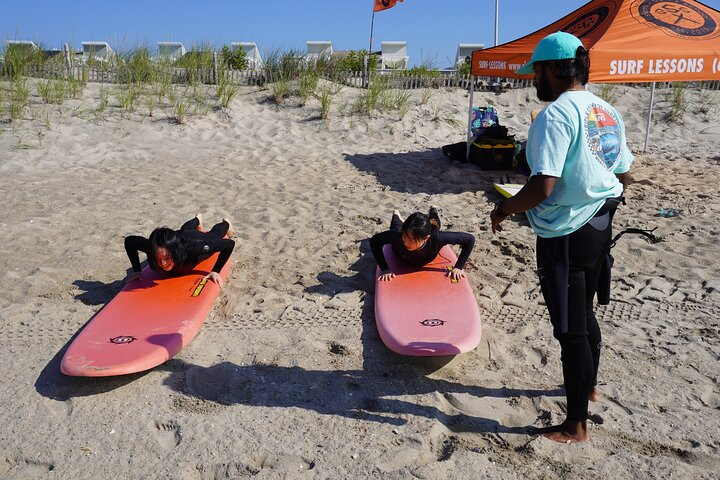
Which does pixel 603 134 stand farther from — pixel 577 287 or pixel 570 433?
pixel 570 433

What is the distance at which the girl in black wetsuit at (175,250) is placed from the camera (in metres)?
4.20

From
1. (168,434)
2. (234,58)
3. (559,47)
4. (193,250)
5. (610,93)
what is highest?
(234,58)

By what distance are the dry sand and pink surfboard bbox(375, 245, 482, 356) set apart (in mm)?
144

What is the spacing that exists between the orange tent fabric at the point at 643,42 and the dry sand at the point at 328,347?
4.23 feet

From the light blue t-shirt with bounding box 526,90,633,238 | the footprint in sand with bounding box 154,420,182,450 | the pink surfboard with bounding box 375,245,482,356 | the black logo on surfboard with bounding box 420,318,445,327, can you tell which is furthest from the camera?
the black logo on surfboard with bounding box 420,318,445,327

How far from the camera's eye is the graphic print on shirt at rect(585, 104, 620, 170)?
7.78 feet

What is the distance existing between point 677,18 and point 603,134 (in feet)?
18.9

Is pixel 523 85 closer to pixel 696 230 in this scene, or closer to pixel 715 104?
pixel 715 104

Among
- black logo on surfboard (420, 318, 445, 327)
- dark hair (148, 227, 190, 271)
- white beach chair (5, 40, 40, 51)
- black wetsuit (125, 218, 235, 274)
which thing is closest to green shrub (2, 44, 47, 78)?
white beach chair (5, 40, 40, 51)

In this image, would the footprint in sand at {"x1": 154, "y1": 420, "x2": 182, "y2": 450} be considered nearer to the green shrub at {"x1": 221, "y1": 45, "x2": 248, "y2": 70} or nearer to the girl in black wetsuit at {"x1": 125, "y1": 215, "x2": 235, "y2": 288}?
the girl in black wetsuit at {"x1": 125, "y1": 215, "x2": 235, "y2": 288}

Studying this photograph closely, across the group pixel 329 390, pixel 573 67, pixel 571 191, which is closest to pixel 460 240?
pixel 329 390

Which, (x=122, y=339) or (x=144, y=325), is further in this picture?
(x=144, y=325)

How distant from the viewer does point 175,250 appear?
428cm

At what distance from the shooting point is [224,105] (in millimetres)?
10523
